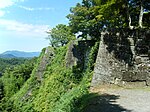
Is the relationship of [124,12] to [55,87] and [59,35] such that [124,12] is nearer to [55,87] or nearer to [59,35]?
[55,87]

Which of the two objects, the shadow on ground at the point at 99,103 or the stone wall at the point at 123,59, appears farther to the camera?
the stone wall at the point at 123,59

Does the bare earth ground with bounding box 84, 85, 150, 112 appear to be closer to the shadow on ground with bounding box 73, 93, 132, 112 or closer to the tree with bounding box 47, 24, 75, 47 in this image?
the shadow on ground with bounding box 73, 93, 132, 112

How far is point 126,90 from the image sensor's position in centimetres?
1155

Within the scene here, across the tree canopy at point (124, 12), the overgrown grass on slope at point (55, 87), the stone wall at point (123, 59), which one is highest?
the tree canopy at point (124, 12)

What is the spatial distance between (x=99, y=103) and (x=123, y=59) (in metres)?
4.17

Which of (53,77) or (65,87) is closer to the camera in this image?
(65,87)

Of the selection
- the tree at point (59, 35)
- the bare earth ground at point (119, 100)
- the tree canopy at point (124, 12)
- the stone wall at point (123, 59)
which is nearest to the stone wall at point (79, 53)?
the tree canopy at point (124, 12)

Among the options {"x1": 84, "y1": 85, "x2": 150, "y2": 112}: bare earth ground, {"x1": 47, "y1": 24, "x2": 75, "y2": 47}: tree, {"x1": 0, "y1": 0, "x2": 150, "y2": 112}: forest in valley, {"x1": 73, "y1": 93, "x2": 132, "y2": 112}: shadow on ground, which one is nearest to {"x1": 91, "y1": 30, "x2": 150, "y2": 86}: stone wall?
{"x1": 0, "y1": 0, "x2": 150, "y2": 112}: forest in valley

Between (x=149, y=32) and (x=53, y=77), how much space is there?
22.7 feet

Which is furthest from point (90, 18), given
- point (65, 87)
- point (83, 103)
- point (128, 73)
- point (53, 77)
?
point (83, 103)

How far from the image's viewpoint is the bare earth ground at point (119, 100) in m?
8.27

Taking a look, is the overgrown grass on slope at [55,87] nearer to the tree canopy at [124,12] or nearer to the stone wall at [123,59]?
the stone wall at [123,59]

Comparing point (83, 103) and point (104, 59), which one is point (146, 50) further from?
point (83, 103)

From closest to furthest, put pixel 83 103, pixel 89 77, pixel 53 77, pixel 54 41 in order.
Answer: pixel 83 103 < pixel 89 77 < pixel 53 77 < pixel 54 41
